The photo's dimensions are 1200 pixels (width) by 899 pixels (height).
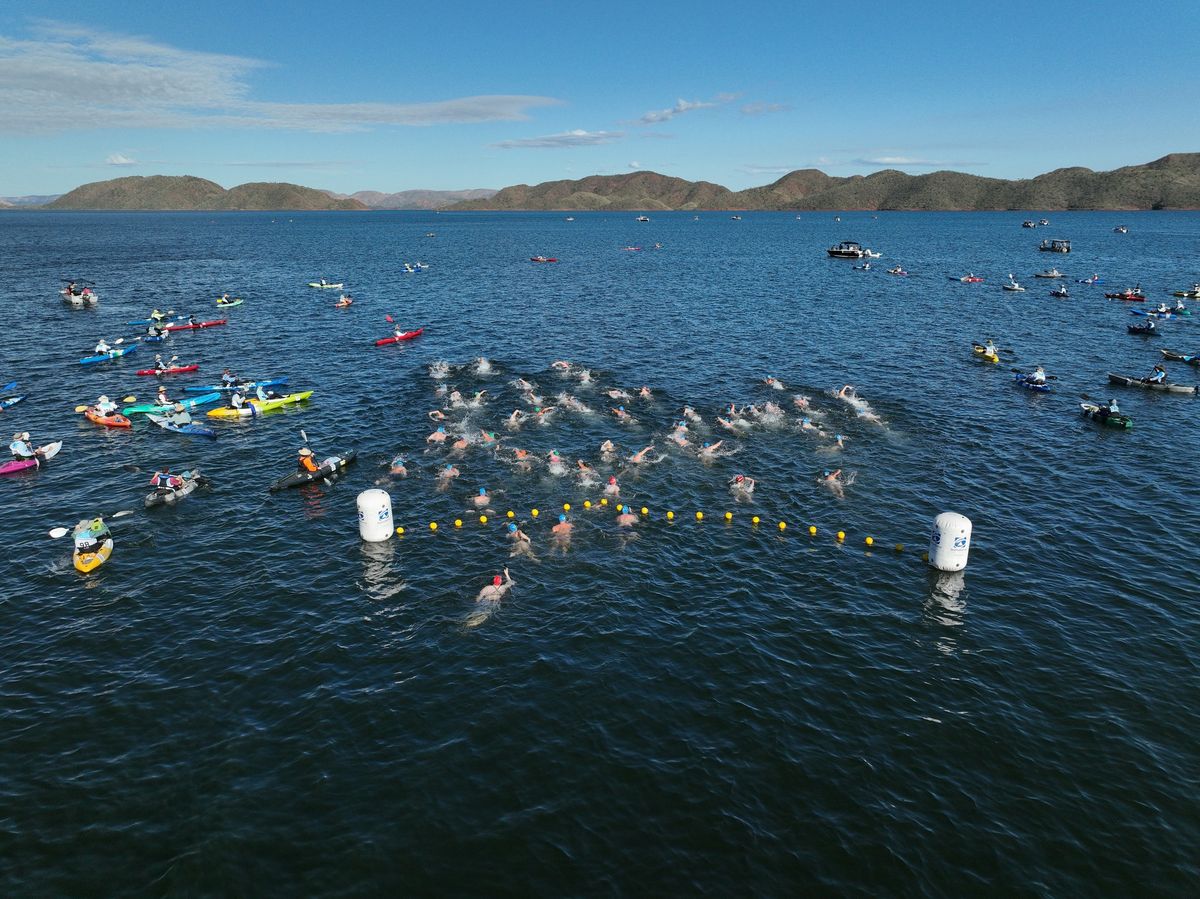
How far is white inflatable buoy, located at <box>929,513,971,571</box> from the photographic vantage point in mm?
33125

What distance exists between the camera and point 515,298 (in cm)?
11794

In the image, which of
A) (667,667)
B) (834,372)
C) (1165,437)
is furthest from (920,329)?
(667,667)

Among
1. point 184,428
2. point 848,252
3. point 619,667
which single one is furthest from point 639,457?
point 848,252

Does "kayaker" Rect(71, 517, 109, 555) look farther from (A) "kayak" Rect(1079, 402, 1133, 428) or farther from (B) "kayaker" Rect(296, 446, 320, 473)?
(A) "kayak" Rect(1079, 402, 1133, 428)

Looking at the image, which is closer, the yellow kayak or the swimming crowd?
the yellow kayak

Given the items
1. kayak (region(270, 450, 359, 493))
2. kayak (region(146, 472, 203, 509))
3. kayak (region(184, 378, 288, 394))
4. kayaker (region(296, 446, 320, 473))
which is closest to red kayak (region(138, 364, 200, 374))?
kayak (region(184, 378, 288, 394))

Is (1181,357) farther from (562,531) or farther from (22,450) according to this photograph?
(22,450)

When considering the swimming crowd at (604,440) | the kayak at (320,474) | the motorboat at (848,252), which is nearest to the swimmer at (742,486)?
the swimming crowd at (604,440)

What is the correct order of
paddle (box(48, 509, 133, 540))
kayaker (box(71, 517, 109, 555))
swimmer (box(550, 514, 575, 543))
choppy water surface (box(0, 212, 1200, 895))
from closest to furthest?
choppy water surface (box(0, 212, 1200, 895)) < kayaker (box(71, 517, 109, 555)) < paddle (box(48, 509, 133, 540)) < swimmer (box(550, 514, 575, 543))

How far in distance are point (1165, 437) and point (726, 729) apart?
4939 centimetres

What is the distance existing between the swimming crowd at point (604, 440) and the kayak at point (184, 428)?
1315cm

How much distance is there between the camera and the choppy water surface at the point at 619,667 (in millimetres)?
19750

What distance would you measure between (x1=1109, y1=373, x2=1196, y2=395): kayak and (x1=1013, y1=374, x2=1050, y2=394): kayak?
23.3ft

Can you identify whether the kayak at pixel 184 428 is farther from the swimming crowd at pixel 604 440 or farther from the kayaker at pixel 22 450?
the swimming crowd at pixel 604 440
